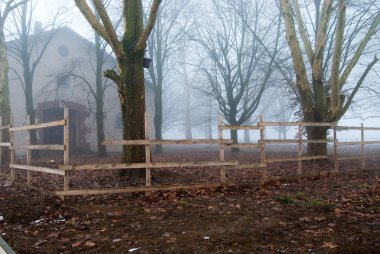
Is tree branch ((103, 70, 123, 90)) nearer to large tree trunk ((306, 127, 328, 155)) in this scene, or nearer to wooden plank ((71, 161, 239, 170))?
wooden plank ((71, 161, 239, 170))

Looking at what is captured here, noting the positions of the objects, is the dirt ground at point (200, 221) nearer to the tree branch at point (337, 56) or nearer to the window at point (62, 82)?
the tree branch at point (337, 56)

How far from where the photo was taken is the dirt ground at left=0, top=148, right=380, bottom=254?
4.69 meters

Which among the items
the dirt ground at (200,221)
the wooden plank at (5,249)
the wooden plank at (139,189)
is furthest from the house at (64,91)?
the wooden plank at (5,249)

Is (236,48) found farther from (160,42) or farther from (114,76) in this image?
(114,76)

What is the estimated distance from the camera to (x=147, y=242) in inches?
192

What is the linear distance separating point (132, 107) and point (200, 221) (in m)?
4.55

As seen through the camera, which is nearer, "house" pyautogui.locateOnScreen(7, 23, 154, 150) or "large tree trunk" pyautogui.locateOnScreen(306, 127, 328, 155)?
"large tree trunk" pyautogui.locateOnScreen(306, 127, 328, 155)

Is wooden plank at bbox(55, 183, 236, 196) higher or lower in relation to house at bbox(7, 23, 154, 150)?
lower

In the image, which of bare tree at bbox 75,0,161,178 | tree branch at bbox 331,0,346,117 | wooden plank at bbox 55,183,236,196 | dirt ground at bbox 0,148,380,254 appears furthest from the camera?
tree branch at bbox 331,0,346,117

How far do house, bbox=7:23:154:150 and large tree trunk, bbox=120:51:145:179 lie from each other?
1625cm

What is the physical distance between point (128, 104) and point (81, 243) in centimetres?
512

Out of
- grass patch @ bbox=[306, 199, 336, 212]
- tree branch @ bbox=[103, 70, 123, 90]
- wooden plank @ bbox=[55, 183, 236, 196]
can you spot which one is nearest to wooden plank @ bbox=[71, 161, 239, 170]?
wooden plank @ bbox=[55, 183, 236, 196]

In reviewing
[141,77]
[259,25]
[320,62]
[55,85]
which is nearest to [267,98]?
[259,25]

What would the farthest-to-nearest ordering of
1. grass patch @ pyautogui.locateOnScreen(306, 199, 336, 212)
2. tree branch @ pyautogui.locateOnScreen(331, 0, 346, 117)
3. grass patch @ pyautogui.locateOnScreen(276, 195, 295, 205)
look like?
tree branch @ pyautogui.locateOnScreen(331, 0, 346, 117) < grass patch @ pyautogui.locateOnScreen(276, 195, 295, 205) < grass patch @ pyautogui.locateOnScreen(306, 199, 336, 212)
